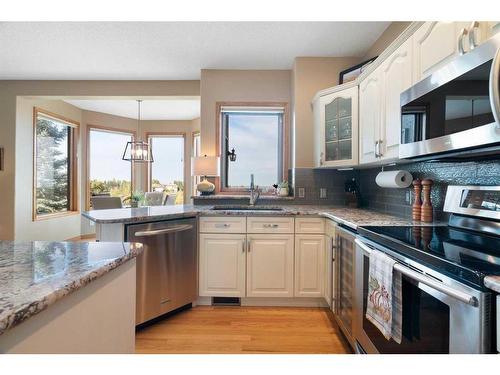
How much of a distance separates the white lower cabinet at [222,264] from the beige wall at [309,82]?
120cm

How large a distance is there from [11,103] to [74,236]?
2508 mm

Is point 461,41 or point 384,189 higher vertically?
point 461,41

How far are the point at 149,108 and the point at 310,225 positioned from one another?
4.31m

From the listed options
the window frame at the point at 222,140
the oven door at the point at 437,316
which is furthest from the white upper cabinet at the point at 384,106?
the window frame at the point at 222,140

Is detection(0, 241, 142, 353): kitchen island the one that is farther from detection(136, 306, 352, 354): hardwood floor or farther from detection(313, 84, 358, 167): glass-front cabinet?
detection(313, 84, 358, 167): glass-front cabinet

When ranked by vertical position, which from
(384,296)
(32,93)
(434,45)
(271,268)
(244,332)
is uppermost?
(32,93)

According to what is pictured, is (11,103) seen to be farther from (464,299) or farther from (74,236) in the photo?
(464,299)

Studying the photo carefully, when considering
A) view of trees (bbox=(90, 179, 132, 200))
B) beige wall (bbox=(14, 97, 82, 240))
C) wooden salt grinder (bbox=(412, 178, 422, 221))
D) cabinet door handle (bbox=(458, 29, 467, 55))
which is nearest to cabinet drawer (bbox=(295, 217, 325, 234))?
wooden salt grinder (bbox=(412, 178, 422, 221))

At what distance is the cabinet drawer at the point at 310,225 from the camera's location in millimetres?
2496

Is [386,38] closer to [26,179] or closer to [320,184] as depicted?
[320,184]

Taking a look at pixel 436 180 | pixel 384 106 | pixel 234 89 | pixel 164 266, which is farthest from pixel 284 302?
pixel 234 89

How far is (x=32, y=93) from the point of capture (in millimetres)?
3902

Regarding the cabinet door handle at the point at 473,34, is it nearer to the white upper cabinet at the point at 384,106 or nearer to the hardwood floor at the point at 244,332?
the white upper cabinet at the point at 384,106
